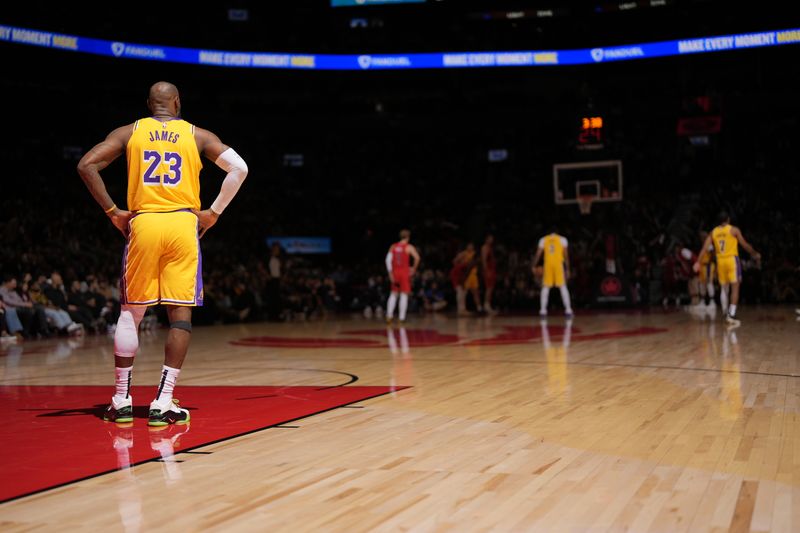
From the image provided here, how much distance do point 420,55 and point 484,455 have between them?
25.0m

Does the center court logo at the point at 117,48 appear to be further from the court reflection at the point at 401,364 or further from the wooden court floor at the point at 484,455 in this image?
the wooden court floor at the point at 484,455

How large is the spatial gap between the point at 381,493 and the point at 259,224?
24918 mm

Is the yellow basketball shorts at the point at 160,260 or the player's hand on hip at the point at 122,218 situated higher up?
the player's hand on hip at the point at 122,218

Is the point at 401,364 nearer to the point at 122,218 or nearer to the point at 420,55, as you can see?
the point at 122,218

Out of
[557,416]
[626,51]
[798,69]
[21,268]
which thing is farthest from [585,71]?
[557,416]

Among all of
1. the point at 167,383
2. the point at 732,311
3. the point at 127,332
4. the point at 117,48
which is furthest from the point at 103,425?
the point at 117,48

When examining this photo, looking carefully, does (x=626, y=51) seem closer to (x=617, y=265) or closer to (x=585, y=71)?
(x=585, y=71)

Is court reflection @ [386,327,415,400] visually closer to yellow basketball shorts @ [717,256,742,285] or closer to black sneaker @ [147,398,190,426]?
black sneaker @ [147,398,190,426]

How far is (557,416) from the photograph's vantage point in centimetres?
516

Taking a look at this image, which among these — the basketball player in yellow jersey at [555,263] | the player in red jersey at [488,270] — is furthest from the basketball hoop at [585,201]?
the basketball player in yellow jersey at [555,263]

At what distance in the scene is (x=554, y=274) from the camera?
16922 mm

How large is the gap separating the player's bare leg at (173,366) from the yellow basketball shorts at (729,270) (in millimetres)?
10650

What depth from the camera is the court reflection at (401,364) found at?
6762 mm

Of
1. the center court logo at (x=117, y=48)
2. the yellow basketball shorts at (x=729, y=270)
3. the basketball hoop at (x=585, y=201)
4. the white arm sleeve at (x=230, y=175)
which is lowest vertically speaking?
the yellow basketball shorts at (x=729, y=270)
